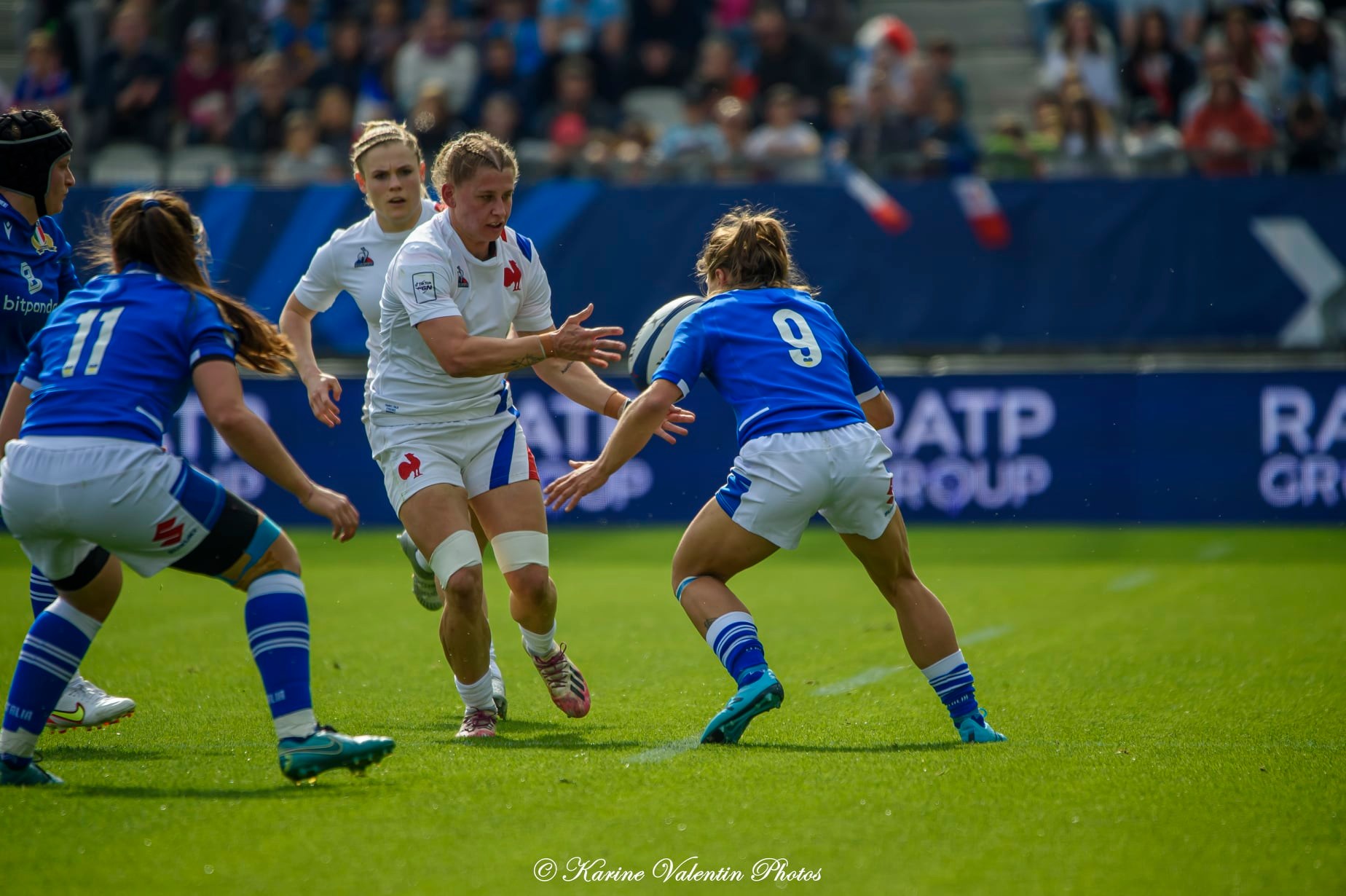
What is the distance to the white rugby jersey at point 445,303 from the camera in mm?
5270

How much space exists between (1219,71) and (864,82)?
3528mm

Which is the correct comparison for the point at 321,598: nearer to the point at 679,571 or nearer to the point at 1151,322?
the point at 679,571

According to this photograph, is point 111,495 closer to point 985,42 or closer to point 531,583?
point 531,583

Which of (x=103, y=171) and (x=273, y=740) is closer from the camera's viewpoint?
(x=273, y=740)

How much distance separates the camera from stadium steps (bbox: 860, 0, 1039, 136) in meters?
16.8

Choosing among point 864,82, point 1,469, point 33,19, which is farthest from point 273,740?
point 33,19

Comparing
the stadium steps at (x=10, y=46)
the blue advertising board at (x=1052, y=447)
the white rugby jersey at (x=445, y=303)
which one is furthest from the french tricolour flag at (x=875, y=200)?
the stadium steps at (x=10, y=46)

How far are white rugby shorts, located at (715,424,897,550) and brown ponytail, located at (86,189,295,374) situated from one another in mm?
1630

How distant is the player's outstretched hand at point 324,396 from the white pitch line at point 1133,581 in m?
5.84

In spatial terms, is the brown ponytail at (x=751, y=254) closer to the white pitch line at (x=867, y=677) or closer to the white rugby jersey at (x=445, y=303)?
the white rugby jersey at (x=445, y=303)

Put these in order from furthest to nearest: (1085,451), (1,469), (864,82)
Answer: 1. (864,82)
2. (1085,451)
3. (1,469)

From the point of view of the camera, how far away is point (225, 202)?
553 inches

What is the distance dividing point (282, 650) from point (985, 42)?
1505cm

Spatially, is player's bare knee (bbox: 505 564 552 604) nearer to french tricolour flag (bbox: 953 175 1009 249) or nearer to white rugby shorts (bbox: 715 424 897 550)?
white rugby shorts (bbox: 715 424 897 550)
